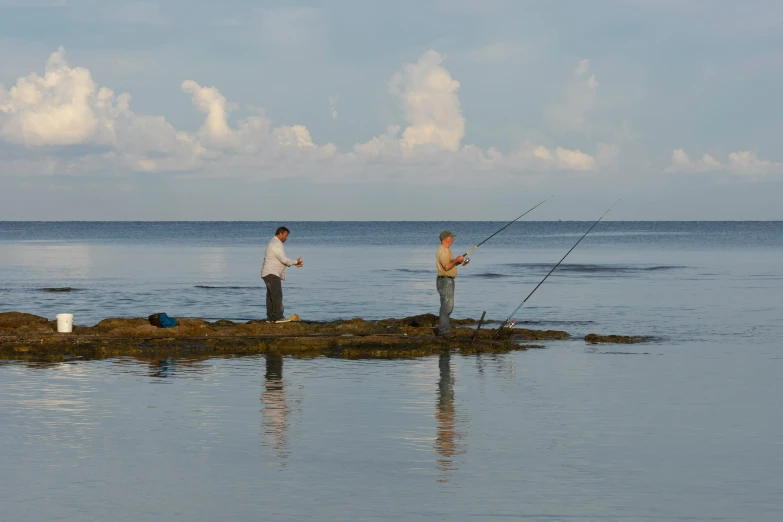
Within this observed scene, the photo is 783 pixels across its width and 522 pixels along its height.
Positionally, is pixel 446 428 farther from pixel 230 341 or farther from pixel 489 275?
pixel 489 275

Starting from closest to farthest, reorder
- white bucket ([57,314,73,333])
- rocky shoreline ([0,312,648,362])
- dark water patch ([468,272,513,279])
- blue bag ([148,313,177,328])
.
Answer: rocky shoreline ([0,312,648,362]) → white bucket ([57,314,73,333]) → blue bag ([148,313,177,328]) → dark water patch ([468,272,513,279])

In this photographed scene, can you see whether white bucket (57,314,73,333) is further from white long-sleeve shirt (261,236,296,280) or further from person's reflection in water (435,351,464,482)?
person's reflection in water (435,351,464,482)

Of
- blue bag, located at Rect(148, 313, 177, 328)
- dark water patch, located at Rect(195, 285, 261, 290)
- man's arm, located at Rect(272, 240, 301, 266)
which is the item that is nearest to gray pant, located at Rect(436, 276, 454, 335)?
man's arm, located at Rect(272, 240, 301, 266)

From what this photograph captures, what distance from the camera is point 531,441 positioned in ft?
30.9

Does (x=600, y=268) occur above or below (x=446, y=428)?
above

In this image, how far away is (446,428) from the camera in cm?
997

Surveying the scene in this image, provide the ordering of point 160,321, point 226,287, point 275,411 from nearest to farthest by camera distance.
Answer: point 275,411 → point 160,321 → point 226,287

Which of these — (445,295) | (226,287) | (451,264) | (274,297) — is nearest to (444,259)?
(451,264)

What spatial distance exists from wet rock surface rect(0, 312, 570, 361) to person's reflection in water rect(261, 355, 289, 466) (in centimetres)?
144

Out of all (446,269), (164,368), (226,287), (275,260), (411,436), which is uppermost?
(275,260)

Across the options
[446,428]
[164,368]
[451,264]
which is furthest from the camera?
[451,264]

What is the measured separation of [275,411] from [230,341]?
5.50 meters

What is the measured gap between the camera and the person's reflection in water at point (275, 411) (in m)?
9.07

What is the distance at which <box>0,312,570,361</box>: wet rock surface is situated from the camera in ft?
51.1
